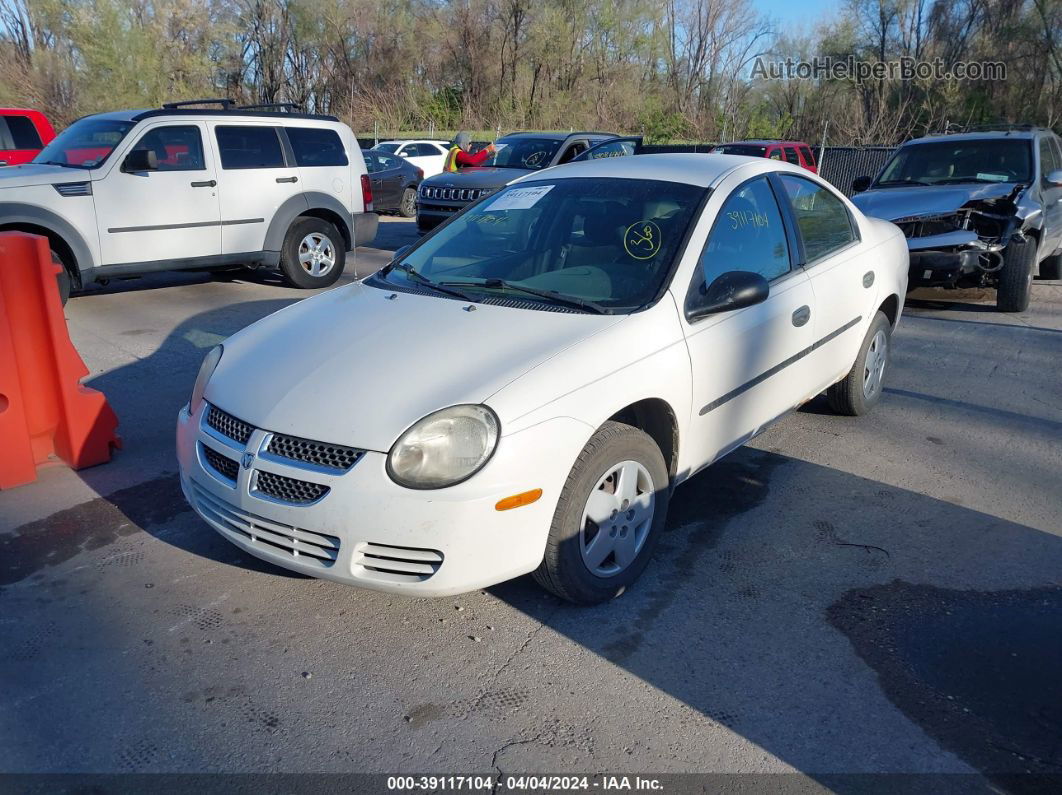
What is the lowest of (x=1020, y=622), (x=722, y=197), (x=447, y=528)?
(x=1020, y=622)

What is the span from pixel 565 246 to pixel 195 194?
6.15 m

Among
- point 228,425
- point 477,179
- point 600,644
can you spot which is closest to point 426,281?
point 228,425

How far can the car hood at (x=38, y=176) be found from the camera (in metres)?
8.00

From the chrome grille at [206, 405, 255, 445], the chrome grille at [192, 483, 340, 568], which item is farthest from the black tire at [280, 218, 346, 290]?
the chrome grille at [192, 483, 340, 568]

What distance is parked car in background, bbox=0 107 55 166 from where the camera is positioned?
1255 centimetres

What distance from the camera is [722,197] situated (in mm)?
4207

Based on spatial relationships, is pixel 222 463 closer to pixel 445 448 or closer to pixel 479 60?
pixel 445 448

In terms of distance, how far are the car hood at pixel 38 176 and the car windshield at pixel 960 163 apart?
28.1 ft

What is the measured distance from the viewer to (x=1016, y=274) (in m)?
9.11

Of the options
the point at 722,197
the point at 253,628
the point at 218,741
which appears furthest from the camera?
the point at 722,197

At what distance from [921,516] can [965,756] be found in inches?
74.4

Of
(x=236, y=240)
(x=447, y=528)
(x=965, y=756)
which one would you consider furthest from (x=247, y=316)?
(x=965, y=756)

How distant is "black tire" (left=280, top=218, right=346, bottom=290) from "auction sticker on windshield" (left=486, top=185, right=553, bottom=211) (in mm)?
5648

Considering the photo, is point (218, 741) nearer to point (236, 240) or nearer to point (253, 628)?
point (253, 628)
